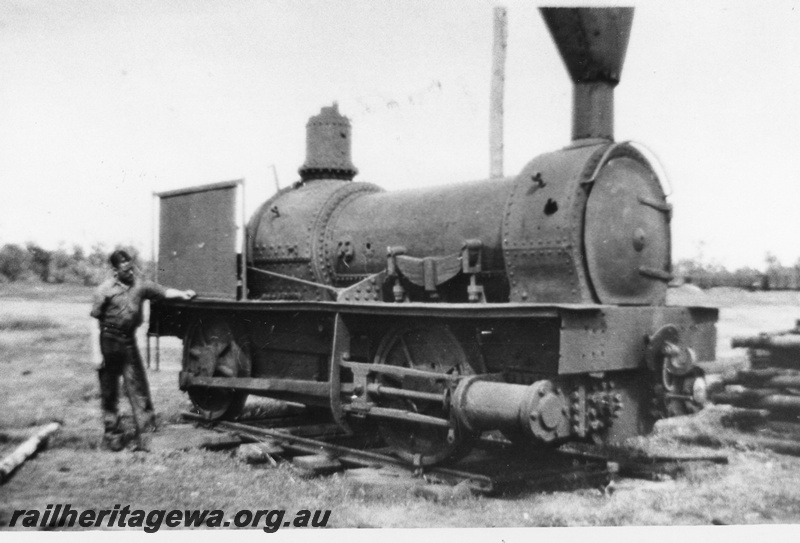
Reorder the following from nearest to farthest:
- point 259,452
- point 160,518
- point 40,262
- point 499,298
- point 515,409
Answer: point 160,518, point 515,409, point 499,298, point 259,452, point 40,262

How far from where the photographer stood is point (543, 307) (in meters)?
5.45

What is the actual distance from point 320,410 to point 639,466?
427cm

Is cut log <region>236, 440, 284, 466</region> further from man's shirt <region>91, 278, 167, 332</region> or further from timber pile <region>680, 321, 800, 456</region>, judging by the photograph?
timber pile <region>680, 321, 800, 456</region>

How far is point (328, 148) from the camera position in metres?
8.99

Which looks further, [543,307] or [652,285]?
[652,285]

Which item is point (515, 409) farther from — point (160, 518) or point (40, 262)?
point (40, 262)

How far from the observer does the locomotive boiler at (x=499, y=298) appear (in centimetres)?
584

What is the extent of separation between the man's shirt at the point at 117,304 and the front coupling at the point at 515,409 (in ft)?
11.0

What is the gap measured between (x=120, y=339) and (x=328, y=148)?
3.07 metres

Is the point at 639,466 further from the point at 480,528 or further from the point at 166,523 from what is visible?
the point at 166,523

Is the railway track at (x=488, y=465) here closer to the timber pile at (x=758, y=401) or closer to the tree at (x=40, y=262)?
the timber pile at (x=758, y=401)

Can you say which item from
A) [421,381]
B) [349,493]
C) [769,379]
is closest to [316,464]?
[349,493]

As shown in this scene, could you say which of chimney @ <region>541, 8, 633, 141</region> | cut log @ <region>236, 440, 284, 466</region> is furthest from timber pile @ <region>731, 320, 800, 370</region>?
cut log @ <region>236, 440, 284, 466</region>

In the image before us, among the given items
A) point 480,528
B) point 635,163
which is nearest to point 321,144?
point 635,163
